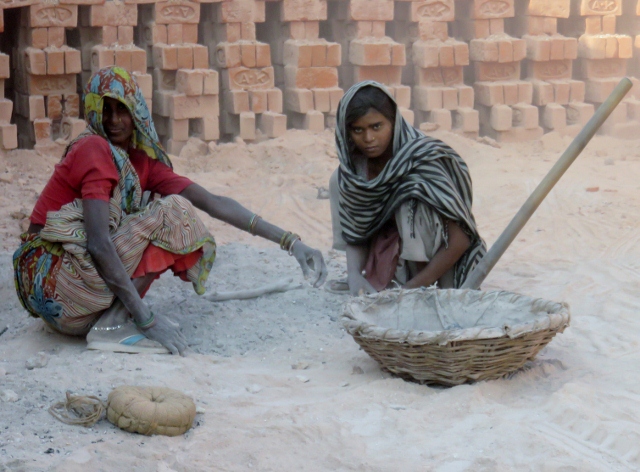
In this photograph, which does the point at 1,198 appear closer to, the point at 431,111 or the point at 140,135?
the point at 140,135

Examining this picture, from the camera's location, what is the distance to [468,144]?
7.27m

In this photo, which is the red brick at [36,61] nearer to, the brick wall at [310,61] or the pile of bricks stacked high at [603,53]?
the brick wall at [310,61]

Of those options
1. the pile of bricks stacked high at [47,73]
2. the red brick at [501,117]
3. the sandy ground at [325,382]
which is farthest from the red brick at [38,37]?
the red brick at [501,117]

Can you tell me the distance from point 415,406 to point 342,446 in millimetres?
412

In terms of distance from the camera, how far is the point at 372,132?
3.90 meters

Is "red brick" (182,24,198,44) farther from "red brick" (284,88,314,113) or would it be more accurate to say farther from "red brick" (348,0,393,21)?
"red brick" (348,0,393,21)

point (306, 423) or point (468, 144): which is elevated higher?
point (468, 144)

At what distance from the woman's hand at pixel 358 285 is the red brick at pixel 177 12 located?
3302 mm

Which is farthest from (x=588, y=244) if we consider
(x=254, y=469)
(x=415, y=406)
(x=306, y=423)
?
(x=254, y=469)

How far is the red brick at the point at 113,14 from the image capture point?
6402 mm

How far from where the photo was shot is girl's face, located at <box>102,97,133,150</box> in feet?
11.4

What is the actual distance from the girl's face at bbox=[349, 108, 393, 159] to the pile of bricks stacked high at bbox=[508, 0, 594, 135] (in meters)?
4.15

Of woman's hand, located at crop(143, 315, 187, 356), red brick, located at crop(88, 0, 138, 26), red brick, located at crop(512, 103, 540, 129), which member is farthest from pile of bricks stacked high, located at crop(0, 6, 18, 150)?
red brick, located at crop(512, 103, 540, 129)

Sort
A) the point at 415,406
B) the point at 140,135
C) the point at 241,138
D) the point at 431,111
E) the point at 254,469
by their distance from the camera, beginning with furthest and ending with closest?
the point at 431,111 < the point at 241,138 < the point at 140,135 < the point at 415,406 < the point at 254,469
